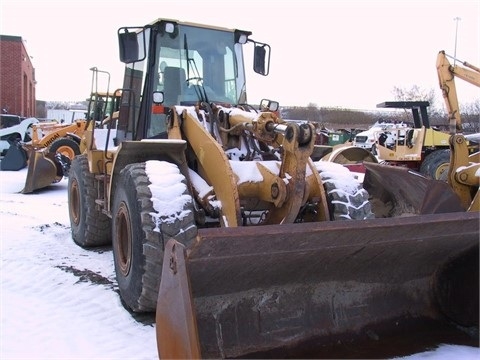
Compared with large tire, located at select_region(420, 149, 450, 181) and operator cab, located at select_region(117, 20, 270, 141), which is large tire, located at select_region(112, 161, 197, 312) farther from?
large tire, located at select_region(420, 149, 450, 181)

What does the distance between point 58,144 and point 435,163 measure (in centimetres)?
1043

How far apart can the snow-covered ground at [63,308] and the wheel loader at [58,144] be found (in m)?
1.73

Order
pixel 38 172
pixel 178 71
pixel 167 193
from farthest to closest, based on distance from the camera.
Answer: pixel 38 172 < pixel 178 71 < pixel 167 193

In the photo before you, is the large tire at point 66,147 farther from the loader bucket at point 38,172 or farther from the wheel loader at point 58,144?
the loader bucket at point 38,172

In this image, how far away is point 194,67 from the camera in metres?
5.48

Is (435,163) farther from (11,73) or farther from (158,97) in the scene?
(11,73)

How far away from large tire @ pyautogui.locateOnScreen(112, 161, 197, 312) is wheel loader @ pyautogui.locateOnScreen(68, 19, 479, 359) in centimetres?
1

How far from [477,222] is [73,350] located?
288 centimetres

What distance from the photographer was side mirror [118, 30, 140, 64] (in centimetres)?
500

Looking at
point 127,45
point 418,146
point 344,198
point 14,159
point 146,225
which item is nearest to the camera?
point 146,225

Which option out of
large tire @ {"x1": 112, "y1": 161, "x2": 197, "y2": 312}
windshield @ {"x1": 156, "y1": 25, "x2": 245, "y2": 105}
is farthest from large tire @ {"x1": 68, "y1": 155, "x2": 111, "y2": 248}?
large tire @ {"x1": 112, "y1": 161, "x2": 197, "y2": 312}

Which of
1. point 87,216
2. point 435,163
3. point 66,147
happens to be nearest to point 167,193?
point 87,216

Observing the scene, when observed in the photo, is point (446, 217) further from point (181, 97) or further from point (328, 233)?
point (181, 97)

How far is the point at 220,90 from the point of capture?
5676mm
